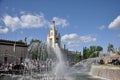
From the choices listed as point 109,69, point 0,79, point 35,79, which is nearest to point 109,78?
→ point 109,69

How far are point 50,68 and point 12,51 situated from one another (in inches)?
1797

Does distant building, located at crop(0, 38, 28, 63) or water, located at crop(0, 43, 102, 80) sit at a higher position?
distant building, located at crop(0, 38, 28, 63)

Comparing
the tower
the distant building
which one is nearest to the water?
the distant building

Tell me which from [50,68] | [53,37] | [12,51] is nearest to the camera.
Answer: [50,68]

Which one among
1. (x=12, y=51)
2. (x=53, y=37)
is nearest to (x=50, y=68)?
(x=12, y=51)

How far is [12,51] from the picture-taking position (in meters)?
89.2

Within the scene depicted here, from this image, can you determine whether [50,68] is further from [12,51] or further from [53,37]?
[53,37]

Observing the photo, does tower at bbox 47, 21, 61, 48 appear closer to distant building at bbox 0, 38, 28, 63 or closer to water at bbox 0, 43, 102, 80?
distant building at bbox 0, 38, 28, 63

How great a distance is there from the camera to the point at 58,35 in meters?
126

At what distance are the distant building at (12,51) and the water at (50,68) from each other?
10.1 metres

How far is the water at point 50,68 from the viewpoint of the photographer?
30.9m

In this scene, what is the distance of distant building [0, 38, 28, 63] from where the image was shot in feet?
275

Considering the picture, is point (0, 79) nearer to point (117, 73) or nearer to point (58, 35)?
point (117, 73)

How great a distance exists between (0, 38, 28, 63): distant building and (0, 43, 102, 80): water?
1013cm
